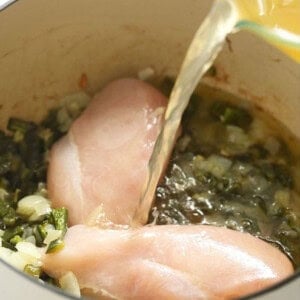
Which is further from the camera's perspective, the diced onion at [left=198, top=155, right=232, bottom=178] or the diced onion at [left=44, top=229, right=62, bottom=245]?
the diced onion at [left=198, top=155, right=232, bottom=178]

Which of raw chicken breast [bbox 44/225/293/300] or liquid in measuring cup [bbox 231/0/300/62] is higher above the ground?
liquid in measuring cup [bbox 231/0/300/62]

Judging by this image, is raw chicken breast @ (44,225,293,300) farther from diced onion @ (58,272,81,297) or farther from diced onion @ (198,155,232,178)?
diced onion @ (198,155,232,178)

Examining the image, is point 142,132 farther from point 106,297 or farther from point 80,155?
point 106,297

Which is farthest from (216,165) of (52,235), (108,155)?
(52,235)

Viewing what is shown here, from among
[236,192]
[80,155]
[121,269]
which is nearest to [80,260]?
[121,269]

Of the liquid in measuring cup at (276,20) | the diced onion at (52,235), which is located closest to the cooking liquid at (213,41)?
the liquid in measuring cup at (276,20)

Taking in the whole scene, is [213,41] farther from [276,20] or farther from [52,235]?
[52,235]

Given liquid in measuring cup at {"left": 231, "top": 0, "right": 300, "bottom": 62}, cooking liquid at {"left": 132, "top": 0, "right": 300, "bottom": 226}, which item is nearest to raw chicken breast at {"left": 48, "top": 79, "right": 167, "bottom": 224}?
cooking liquid at {"left": 132, "top": 0, "right": 300, "bottom": 226}
